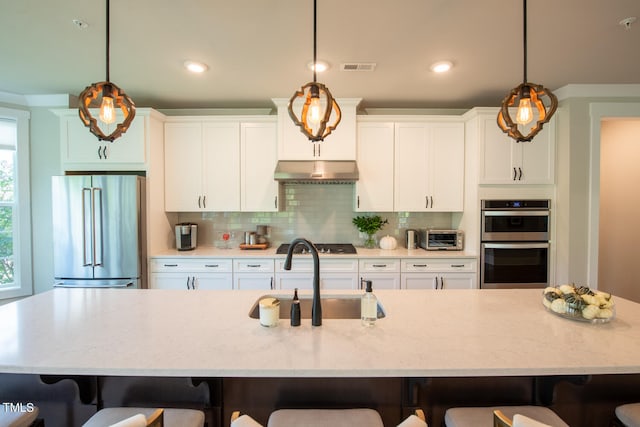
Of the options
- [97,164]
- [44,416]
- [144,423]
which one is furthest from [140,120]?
[144,423]

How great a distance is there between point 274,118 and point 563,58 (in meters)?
2.66

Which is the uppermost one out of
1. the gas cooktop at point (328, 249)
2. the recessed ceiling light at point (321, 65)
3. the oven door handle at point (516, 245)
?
the recessed ceiling light at point (321, 65)

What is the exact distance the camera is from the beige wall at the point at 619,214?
3.78 m

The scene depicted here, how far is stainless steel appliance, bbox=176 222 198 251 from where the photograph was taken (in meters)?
3.37

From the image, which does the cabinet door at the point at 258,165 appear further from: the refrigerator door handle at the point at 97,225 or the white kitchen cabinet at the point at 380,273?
the refrigerator door handle at the point at 97,225

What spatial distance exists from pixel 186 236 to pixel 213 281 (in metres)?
0.66

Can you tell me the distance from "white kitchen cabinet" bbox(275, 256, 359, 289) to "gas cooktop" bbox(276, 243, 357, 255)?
0.14m

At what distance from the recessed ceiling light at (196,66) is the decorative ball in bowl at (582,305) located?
294 centimetres

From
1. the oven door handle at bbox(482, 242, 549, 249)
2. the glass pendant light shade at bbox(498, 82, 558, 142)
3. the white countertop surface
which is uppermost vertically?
the glass pendant light shade at bbox(498, 82, 558, 142)

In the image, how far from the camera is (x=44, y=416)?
1.34m

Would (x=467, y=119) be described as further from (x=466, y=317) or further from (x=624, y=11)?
(x=466, y=317)

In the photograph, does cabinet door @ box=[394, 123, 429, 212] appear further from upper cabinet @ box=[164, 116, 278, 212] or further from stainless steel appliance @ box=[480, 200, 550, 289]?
upper cabinet @ box=[164, 116, 278, 212]

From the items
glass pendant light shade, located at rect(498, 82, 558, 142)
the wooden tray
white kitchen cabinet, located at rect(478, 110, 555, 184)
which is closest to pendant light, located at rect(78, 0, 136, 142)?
glass pendant light shade, located at rect(498, 82, 558, 142)

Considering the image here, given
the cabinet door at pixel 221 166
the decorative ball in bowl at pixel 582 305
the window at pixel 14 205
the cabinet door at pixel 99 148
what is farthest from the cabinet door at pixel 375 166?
the window at pixel 14 205
